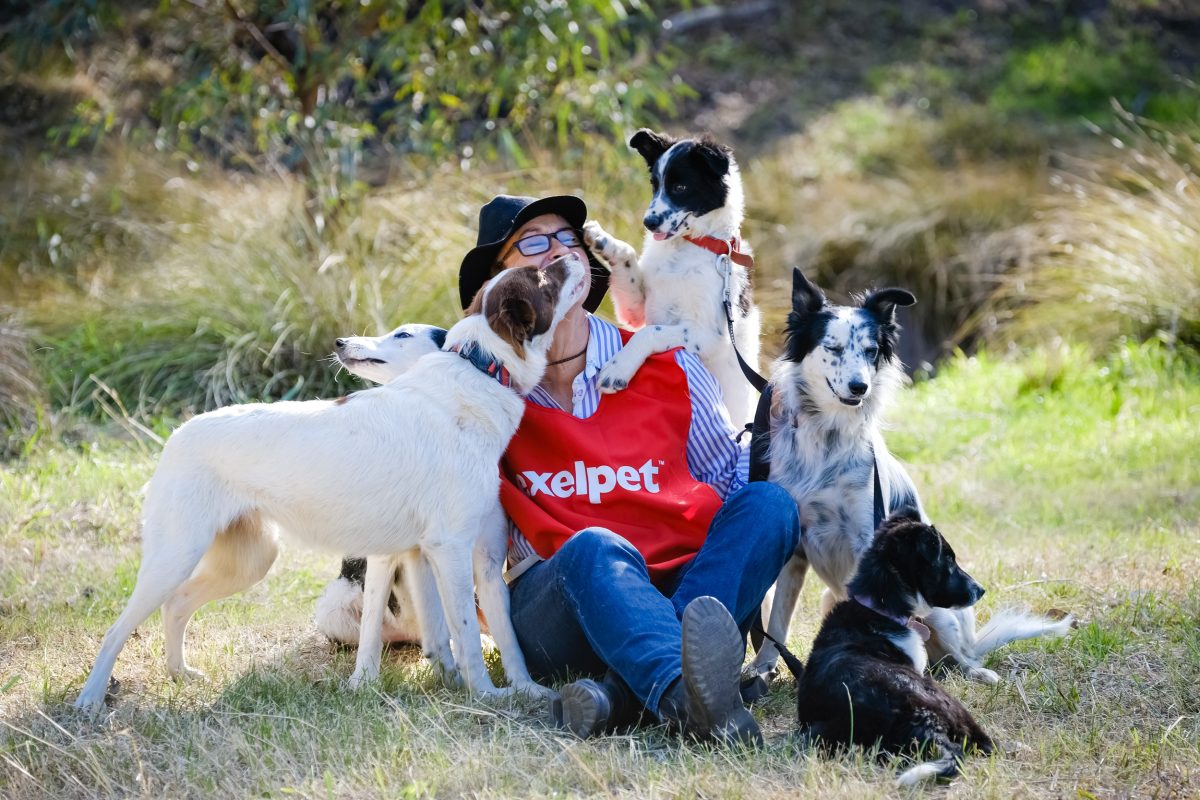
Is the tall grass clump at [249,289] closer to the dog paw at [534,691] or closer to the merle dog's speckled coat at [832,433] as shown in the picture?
the merle dog's speckled coat at [832,433]

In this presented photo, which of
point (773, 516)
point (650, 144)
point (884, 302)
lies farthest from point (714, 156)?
point (773, 516)

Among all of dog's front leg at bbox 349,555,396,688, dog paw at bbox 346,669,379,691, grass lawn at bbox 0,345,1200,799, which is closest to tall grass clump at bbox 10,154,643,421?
grass lawn at bbox 0,345,1200,799

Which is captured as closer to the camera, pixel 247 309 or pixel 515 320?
pixel 515 320

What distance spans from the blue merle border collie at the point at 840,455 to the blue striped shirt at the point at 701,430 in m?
0.16

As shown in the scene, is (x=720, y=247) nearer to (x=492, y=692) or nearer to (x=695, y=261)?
(x=695, y=261)

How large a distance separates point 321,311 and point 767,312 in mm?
2757

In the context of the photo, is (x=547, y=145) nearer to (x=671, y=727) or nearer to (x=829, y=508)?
(x=829, y=508)

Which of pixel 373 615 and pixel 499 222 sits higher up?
pixel 499 222

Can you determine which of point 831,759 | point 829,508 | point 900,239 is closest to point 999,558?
point 829,508

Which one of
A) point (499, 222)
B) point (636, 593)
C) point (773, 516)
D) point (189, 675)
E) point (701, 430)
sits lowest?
point (189, 675)

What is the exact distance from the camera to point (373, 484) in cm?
341

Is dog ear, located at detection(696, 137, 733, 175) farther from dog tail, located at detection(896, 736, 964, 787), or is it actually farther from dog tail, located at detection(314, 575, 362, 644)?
dog tail, located at detection(896, 736, 964, 787)

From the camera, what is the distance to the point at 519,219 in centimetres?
386

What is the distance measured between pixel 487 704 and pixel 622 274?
1.83 metres
